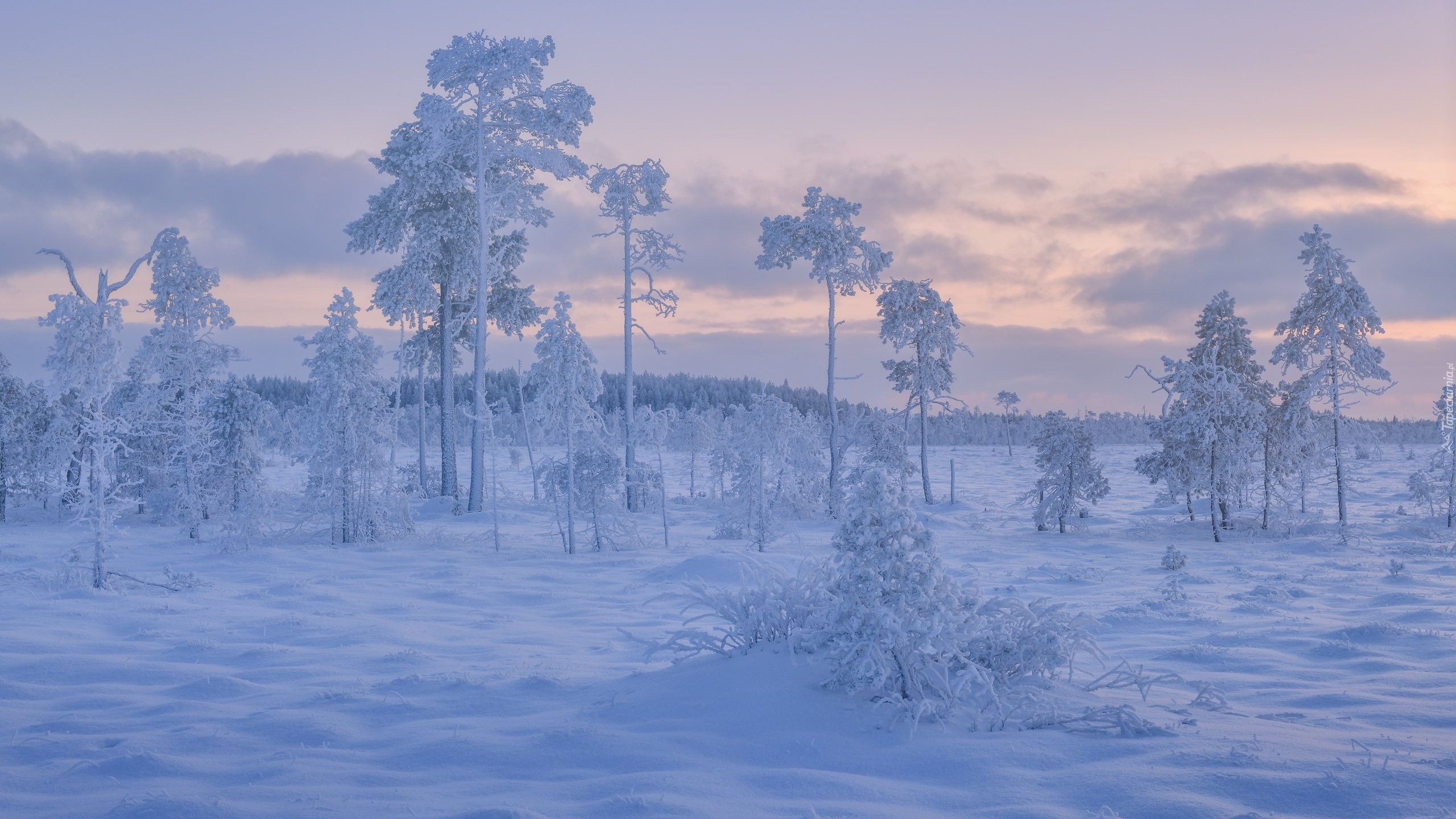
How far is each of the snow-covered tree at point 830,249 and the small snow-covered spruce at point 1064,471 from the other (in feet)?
21.7

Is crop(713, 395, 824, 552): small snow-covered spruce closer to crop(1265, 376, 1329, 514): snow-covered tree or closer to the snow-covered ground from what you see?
the snow-covered ground

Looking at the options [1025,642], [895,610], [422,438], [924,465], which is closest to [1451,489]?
[924,465]

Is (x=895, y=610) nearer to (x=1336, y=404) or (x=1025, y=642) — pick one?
(x=1025, y=642)

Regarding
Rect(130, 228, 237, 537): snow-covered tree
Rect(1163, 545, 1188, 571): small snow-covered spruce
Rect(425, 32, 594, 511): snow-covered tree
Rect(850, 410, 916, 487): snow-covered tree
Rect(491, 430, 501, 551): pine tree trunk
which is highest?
Rect(425, 32, 594, 511): snow-covered tree

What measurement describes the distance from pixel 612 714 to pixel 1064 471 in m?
21.3

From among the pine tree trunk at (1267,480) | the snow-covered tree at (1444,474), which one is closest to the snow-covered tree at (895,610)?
the pine tree trunk at (1267,480)

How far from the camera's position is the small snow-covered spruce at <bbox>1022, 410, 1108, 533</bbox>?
24.8 m

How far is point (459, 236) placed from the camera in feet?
87.2

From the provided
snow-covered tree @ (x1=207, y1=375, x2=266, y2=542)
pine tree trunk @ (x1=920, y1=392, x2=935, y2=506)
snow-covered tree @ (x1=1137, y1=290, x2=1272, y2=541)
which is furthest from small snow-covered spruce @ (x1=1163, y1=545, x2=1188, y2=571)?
snow-covered tree @ (x1=207, y1=375, x2=266, y2=542)

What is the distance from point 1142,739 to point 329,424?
18.0 m

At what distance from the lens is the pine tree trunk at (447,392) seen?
26703 millimetres

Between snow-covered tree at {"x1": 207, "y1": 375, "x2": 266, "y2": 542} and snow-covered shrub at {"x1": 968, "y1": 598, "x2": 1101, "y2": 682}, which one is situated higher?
snow-covered tree at {"x1": 207, "y1": 375, "x2": 266, "y2": 542}

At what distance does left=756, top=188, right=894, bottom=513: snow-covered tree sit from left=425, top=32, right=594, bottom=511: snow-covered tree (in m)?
7.30

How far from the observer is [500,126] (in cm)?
2488
